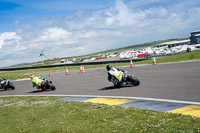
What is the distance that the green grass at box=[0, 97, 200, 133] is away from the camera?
5645mm

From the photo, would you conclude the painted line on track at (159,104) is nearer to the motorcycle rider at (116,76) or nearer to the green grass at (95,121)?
the green grass at (95,121)

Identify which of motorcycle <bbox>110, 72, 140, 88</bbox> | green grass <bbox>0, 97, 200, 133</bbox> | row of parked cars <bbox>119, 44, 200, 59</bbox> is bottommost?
green grass <bbox>0, 97, 200, 133</bbox>

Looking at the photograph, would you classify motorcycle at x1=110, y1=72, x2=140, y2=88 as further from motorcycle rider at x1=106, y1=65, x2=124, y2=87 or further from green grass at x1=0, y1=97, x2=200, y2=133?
green grass at x1=0, y1=97, x2=200, y2=133

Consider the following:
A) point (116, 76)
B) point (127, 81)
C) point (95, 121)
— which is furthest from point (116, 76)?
point (95, 121)

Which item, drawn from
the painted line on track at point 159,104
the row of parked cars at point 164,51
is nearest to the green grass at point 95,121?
the painted line on track at point 159,104

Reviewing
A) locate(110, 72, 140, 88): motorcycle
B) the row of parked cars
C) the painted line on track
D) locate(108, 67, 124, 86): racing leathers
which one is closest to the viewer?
the painted line on track

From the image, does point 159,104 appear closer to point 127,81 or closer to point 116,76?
point 127,81

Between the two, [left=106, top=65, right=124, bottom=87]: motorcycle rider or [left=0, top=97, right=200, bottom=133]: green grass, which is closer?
[left=0, top=97, right=200, bottom=133]: green grass

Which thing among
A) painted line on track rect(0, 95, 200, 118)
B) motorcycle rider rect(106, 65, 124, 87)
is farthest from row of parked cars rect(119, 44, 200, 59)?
painted line on track rect(0, 95, 200, 118)

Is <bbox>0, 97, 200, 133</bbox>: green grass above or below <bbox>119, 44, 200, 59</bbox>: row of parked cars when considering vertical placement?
below

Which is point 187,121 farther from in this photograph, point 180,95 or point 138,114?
point 180,95

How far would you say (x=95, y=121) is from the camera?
22.6 ft

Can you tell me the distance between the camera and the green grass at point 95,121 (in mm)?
5645

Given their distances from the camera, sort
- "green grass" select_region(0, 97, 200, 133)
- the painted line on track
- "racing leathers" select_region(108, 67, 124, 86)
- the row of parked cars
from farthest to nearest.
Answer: the row of parked cars
"racing leathers" select_region(108, 67, 124, 86)
the painted line on track
"green grass" select_region(0, 97, 200, 133)
